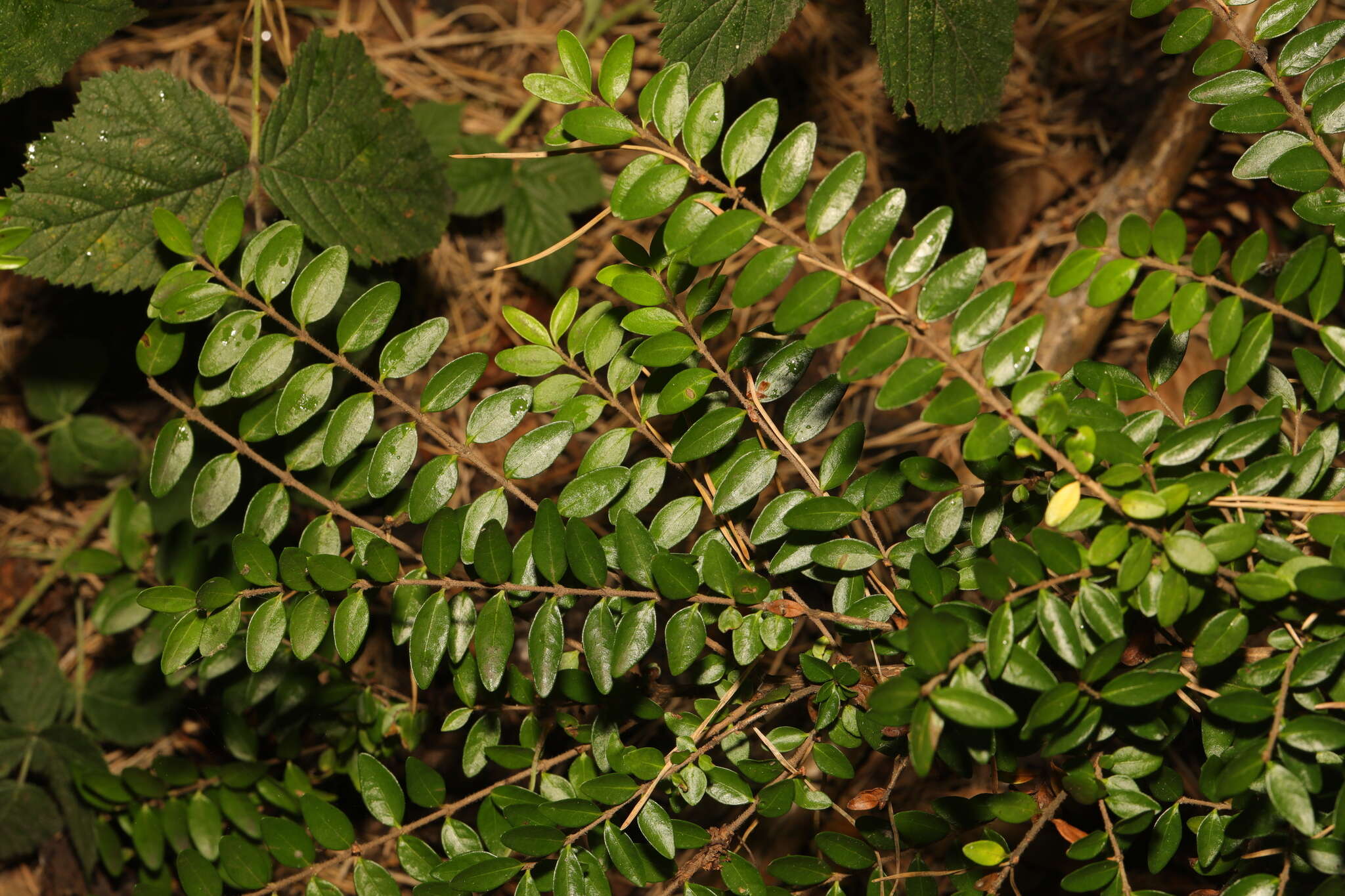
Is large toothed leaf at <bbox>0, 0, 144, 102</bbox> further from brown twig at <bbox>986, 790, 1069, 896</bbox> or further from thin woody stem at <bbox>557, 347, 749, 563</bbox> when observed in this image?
brown twig at <bbox>986, 790, 1069, 896</bbox>

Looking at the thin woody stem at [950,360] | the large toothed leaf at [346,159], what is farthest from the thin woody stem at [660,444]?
the large toothed leaf at [346,159]

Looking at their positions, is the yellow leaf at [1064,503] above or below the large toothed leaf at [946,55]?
below

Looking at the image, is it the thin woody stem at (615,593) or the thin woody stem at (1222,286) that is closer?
the thin woody stem at (1222,286)


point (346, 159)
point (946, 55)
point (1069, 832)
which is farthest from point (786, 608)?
point (346, 159)

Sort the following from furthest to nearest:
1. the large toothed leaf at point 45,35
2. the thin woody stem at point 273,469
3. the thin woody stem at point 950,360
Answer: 1. the large toothed leaf at point 45,35
2. the thin woody stem at point 273,469
3. the thin woody stem at point 950,360

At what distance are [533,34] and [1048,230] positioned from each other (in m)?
1.41

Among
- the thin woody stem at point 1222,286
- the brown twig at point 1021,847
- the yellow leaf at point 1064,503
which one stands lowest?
the brown twig at point 1021,847

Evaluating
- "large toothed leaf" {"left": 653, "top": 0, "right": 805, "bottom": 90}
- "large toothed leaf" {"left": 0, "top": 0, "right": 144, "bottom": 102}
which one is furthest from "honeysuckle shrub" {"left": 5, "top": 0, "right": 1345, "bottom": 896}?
"large toothed leaf" {"left": 0, "top": 0, "right": 144, "bottom": 102}

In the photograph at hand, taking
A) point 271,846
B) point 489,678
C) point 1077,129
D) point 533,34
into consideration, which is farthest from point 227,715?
point 1077,129

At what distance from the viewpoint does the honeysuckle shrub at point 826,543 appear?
907 millimetres

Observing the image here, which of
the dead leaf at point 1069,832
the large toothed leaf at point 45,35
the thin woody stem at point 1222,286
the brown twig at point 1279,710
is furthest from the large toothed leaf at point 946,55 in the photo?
the large toothed leaf at point 45,35

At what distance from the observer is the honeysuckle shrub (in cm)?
91

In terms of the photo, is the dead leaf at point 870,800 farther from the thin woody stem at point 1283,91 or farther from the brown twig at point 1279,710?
the thin woody stem at point 1283,91

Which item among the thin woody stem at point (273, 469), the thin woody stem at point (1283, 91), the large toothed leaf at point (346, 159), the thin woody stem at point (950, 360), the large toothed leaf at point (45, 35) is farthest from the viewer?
the large toothed leaf at point (346, 159)
